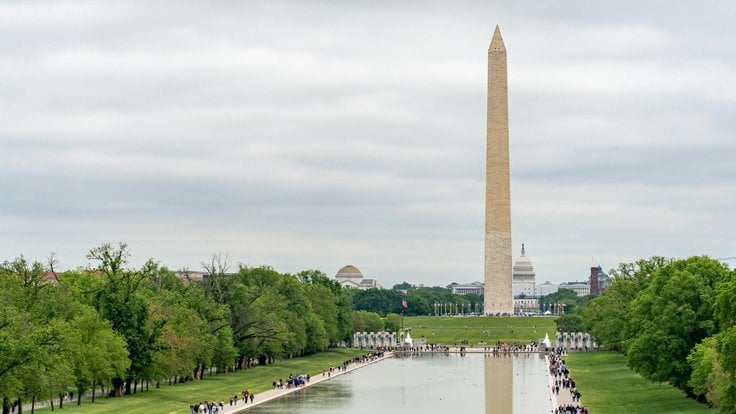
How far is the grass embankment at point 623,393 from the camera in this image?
5078 centimetres

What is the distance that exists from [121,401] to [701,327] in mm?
24143

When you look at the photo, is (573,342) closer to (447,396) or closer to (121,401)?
(447,396)

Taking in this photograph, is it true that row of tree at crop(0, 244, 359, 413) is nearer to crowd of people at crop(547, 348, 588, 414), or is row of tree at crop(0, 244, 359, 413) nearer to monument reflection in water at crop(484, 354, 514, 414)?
monument reflection in water at crop(484, 354, 514, 414)

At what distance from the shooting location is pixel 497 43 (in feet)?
407

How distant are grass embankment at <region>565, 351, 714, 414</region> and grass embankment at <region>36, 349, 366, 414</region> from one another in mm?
15864

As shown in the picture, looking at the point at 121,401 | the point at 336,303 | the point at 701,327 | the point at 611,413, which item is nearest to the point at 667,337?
the point at 701,327

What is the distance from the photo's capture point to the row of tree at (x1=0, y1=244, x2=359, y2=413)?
44.6 metres

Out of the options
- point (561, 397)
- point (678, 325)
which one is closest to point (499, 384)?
point (561, 397)

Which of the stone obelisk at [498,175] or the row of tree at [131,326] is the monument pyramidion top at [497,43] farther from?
the row of tree at [131,326]

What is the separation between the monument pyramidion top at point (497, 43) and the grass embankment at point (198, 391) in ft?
145

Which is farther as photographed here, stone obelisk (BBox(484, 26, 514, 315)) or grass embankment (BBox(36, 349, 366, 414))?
stone obelisk (BBox(484, 26, 514, 315))

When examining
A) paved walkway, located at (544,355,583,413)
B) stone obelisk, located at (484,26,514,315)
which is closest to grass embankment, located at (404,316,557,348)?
stone obelisk, located at (484,26,514,315)

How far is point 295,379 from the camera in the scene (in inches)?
2670

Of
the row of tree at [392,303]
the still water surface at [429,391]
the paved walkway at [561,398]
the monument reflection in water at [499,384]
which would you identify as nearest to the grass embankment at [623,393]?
the paved walkway at [561,398]
